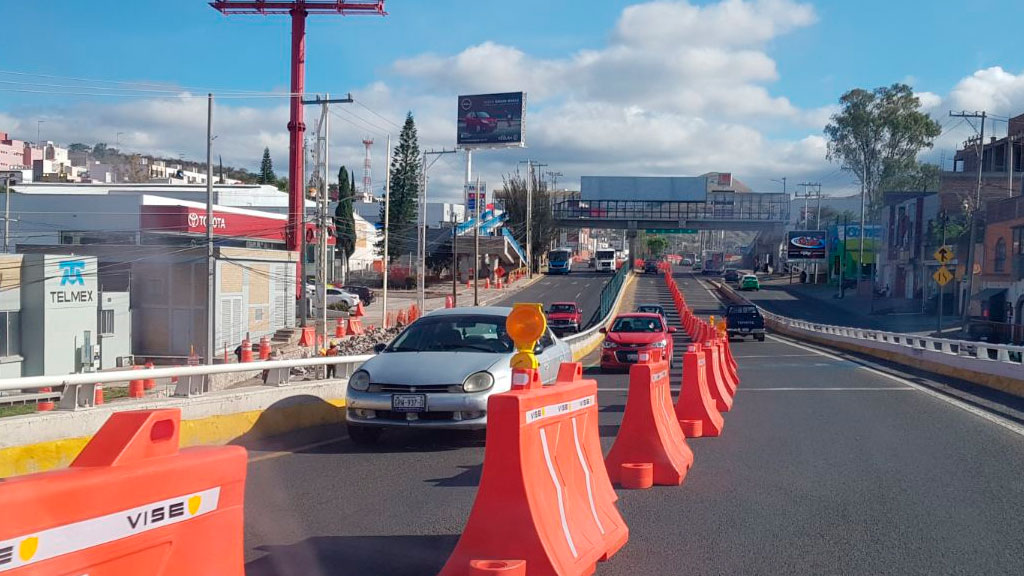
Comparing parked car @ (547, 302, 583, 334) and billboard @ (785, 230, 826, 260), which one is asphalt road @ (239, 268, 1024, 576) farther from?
billboard @ (785, 230, 826, 260)

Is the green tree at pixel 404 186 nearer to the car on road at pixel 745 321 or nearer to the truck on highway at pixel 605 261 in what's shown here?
the truck on highway at pixel 605 261

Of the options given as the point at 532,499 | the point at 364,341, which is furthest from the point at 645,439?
the point at 364,341

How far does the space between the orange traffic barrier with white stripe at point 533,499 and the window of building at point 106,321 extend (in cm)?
3330

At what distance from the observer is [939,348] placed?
2741 centimetres

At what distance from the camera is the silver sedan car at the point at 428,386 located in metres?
9.39

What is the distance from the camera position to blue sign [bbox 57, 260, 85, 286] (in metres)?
31.4

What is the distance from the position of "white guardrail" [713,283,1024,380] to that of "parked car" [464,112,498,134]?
1601 inches

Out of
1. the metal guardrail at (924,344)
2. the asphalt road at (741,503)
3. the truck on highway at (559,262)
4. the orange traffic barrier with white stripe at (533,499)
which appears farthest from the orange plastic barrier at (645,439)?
the truck on highway at (559,262)

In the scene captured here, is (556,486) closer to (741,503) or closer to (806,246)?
(741,503)

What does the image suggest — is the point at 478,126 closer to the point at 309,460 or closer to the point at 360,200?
the point at 360,200

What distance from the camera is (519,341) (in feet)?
20.6

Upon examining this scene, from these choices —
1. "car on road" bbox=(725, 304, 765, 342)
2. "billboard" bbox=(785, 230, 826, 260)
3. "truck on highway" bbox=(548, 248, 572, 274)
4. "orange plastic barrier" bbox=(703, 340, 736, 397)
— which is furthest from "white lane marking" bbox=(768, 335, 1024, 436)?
"truck on highway" bbox=(548, 248, 572, 274)

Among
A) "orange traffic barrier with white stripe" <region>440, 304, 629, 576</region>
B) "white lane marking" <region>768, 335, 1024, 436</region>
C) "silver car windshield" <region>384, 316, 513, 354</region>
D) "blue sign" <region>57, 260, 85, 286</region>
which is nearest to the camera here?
"orange traffic barrier with white stripe" <region>440, 304, 629, 576</region>

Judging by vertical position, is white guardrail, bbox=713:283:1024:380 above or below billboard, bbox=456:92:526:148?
below
